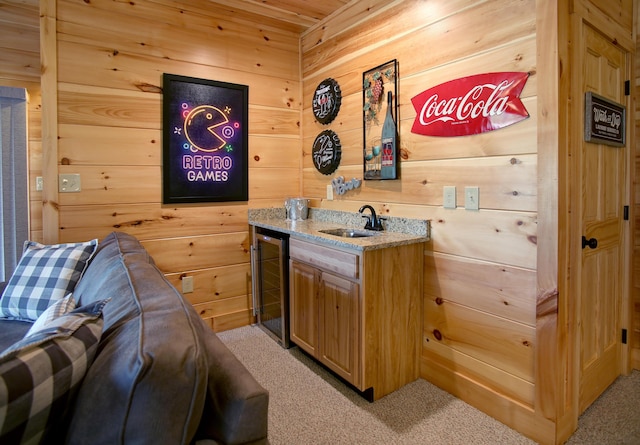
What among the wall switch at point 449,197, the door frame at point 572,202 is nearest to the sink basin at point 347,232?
the wall switch at point 449,197

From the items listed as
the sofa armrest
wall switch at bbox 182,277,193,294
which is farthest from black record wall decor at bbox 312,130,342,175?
the sofa armrest

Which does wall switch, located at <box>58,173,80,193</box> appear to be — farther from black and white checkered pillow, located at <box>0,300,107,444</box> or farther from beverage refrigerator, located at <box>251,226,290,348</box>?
black and white checkered pillow, located at <box>0,300,107,444</box>

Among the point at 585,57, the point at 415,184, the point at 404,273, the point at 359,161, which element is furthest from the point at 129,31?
the point at 585,57

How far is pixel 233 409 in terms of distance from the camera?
2.79 ft

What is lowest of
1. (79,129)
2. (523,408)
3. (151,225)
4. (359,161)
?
(523,408)

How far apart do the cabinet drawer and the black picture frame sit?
2.95 feet

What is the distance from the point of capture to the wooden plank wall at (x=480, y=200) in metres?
1.82

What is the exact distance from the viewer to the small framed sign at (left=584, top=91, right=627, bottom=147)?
6.16ft

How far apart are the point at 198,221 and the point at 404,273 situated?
1.73 m

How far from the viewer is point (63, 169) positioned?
252 centimetres

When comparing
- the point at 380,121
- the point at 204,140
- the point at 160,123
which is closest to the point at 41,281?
the point at 160,123

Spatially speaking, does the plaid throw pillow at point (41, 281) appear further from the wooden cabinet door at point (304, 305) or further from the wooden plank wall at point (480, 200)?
the wooden plank wall at point (480, 200)

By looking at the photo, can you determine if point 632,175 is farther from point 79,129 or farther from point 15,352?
point 79,129

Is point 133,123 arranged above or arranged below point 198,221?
above
